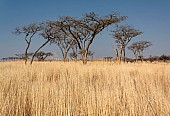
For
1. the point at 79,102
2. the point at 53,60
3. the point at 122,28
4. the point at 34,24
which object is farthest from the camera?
the point at 122,28

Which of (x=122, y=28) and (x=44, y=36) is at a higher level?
(x=122, y=28)

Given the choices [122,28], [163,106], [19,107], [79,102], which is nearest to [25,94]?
[19,107]

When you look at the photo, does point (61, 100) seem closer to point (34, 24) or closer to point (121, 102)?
point (121, 102)

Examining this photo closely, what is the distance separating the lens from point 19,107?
254 centimetres

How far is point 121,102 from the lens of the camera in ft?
8.80

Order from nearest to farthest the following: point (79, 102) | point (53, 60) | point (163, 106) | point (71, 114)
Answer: point (71, 114) < point (163, 106) < point (79, 102) < point (53, 60)

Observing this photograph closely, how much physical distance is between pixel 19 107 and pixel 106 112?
111cm

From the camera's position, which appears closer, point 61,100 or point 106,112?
point 106,112

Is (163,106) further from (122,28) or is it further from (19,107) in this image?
(122,28)

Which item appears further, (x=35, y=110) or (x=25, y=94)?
(x=25, y=94)

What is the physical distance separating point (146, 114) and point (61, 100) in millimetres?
1069

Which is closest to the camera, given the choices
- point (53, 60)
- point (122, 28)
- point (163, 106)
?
point (163, 106)

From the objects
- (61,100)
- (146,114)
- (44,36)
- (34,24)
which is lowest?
(146,114)

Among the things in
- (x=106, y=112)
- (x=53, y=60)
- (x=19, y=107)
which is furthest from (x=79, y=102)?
(x=53, y=60)
